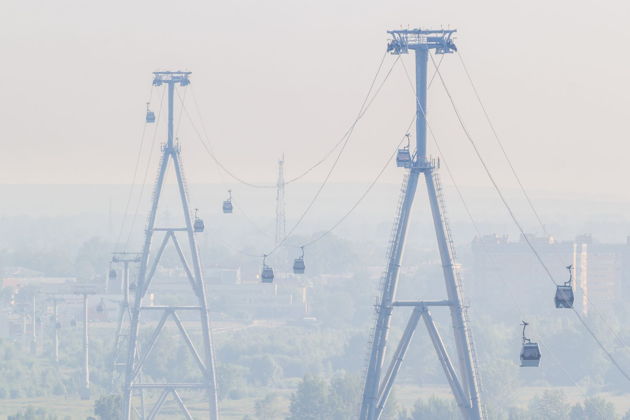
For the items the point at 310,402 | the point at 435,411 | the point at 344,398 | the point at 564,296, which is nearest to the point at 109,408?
the point at 310,402

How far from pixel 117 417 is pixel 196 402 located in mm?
37684

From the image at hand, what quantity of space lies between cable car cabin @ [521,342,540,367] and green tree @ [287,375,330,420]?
8660cm

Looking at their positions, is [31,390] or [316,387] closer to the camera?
[316,387]

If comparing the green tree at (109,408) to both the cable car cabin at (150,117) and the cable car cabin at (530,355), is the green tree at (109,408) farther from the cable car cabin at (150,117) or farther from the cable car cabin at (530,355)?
the cable car cabin at (530,355)

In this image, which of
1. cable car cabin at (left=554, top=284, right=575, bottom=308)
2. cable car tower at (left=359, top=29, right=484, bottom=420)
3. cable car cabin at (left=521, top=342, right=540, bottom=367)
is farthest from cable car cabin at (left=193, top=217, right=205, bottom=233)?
cable car cabin at (left=554, top=284, right=575, bottom=308)

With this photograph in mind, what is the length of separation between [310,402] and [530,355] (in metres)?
89.4

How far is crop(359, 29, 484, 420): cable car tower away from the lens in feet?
261

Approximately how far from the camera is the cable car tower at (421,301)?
79500 millimetres

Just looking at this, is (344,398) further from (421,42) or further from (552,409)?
(421,42)

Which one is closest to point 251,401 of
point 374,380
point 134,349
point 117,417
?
point 117,417

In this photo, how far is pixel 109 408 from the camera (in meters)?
147

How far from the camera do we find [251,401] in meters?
193

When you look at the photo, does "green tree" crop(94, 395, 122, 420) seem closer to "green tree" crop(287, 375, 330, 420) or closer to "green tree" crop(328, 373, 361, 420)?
"green tree" crop(287, 375, 330, 420)

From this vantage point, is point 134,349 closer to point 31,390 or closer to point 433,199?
point 433,199
